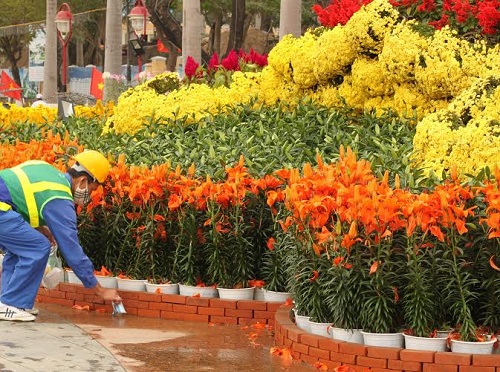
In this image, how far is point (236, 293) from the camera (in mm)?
8422

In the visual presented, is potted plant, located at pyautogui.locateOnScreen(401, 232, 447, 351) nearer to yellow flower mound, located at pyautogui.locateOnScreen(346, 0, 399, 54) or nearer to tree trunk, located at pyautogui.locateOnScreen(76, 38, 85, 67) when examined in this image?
yellow flower mound, located at pyautogui.locateOnScreen(346, 0, 399, 54)

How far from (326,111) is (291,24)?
5.13 meters

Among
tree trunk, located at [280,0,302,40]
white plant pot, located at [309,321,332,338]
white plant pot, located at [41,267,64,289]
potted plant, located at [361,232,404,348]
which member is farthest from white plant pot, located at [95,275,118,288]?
tree trunk, located at [280,0,302,40]

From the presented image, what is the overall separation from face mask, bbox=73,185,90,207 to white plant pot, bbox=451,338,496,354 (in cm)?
297

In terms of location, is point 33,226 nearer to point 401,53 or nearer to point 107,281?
point 107,281

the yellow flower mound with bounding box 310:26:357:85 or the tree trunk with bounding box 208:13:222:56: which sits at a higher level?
the tree trunk with bounding box 208:13:222:56

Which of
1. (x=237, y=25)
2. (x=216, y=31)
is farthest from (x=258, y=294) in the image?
(x=216, y=31)

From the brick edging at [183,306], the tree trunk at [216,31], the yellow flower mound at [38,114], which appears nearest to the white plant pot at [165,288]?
the brick edging at [183,306]

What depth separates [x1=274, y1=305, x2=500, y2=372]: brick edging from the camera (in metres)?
6.53

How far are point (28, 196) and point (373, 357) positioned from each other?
274 centimetres

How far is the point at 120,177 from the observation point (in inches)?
352

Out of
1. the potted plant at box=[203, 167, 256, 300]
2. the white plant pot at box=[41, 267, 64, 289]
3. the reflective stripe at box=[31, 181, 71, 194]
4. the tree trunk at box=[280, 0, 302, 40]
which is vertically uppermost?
the tree trunk at box=[280, 0, 302, 40]

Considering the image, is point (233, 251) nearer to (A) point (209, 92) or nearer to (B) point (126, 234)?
(B) point (126, 234)

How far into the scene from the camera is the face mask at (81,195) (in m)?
8.27
